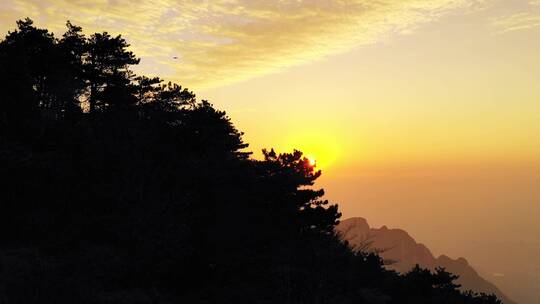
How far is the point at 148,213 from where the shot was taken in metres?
23.5

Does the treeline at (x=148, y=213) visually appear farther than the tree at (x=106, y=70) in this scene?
No

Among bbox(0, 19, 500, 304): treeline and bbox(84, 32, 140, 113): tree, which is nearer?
bbox(0, 19, 500, 304): treeline

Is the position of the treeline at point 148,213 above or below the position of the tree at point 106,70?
below

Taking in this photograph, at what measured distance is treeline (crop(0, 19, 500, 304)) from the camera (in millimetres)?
21797

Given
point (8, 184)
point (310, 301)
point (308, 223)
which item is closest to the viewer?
point (310, 301)

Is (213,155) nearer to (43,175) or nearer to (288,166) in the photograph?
(288,166)

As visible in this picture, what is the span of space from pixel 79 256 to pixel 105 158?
742cm

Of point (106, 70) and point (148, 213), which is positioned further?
point (106, 70)

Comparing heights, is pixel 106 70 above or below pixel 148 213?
above

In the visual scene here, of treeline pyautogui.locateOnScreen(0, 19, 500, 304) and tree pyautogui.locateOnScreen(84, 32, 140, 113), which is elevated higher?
tree pyautogui.locateOnScreen(84, 32, 140, 113)

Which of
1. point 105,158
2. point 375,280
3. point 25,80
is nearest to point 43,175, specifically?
point 105,158

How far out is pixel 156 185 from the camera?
88.9 ft

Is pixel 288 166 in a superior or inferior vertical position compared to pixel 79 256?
superior

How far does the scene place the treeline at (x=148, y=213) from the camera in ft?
71.5
